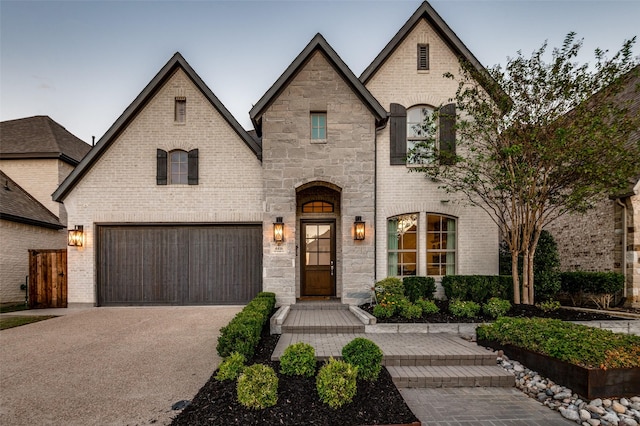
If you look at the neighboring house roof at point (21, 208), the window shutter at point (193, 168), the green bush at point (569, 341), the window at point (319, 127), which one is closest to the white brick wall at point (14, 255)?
the neighboring house roof at point (21, 208)

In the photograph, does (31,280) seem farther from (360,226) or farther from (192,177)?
(360,226)

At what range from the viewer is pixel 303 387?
3.83m

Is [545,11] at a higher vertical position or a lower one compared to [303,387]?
higher

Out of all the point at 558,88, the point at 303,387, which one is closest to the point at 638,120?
the point at 558,88

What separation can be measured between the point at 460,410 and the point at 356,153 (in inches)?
254

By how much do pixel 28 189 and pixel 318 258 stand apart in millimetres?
13485

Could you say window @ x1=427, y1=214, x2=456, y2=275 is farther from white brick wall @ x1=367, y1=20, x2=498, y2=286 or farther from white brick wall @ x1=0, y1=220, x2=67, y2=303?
white brick wall @ x1=0, y1=220, x2=67, y2=303

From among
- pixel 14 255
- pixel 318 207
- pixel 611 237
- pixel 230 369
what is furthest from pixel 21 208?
pixel 611 237

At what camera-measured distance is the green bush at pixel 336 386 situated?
341 cm

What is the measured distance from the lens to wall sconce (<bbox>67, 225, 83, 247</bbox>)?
9.24 metres

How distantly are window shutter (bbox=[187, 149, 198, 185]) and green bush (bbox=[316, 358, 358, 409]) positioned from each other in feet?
25.4

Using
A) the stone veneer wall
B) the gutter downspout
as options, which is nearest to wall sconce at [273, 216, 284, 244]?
the stone veneer wall

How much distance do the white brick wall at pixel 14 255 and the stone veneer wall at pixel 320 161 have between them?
32.2 ft

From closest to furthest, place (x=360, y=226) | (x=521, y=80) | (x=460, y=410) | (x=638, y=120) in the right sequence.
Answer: (x=460, y=410)
(x=638, y=120)
(x=521, y=80)
(x=360, y=226)
